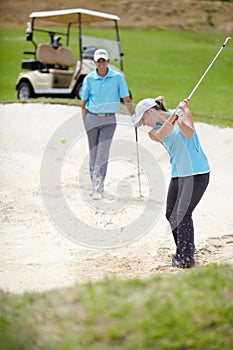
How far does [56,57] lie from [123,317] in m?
15.3

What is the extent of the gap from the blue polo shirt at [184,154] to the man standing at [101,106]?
356 centimetres

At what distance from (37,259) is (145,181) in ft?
12.8

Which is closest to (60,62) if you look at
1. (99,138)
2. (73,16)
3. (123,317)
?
(73,16)

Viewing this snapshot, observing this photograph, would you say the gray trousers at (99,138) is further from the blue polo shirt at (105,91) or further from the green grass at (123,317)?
the green grass at (123,317)

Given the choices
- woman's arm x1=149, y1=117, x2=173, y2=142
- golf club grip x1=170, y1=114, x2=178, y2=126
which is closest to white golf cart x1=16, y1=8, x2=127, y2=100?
woman's arm x1=149, y1=117, x2=173, y2=142

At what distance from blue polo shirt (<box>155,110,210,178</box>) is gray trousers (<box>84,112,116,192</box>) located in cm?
365

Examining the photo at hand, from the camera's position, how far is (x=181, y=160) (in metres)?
6.16

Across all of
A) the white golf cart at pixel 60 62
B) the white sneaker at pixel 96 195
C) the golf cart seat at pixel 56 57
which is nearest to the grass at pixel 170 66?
the white golf cart at pixel 60 62

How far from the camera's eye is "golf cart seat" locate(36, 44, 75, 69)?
1814 cm

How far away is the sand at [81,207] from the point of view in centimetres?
680

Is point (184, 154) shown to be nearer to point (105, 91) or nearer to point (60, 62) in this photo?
point (105, 91)

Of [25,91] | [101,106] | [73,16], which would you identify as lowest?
[101,106]

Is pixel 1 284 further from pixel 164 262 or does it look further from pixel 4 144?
pixel 4 144

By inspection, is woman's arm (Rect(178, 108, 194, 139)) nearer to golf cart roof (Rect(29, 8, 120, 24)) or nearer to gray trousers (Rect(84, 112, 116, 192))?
gray trousers (Rect(84, 112, 116, 192))
